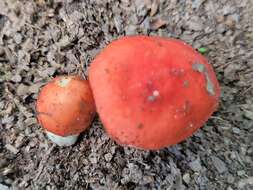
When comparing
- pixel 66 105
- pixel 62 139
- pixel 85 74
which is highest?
pixel 66 105

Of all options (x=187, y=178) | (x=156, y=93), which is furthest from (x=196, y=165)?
(x=156, y=93)

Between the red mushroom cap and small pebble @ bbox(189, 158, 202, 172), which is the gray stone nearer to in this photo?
small pebble @ bbox(189, 158, 202, 172)

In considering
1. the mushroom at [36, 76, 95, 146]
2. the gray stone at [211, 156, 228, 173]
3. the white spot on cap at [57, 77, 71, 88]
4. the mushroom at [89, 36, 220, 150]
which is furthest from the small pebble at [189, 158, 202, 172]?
the white spot on cap at [57, 77, 71, 88]

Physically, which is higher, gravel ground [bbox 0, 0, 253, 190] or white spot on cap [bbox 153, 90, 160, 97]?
white spot on cap [bbox 153, 90, 160, 97]

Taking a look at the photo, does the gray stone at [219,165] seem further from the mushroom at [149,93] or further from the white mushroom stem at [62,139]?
the white mushroom stem at [62,139]

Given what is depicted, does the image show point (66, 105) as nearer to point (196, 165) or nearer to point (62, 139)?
point (62, 139)

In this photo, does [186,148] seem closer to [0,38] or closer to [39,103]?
[39,103]
